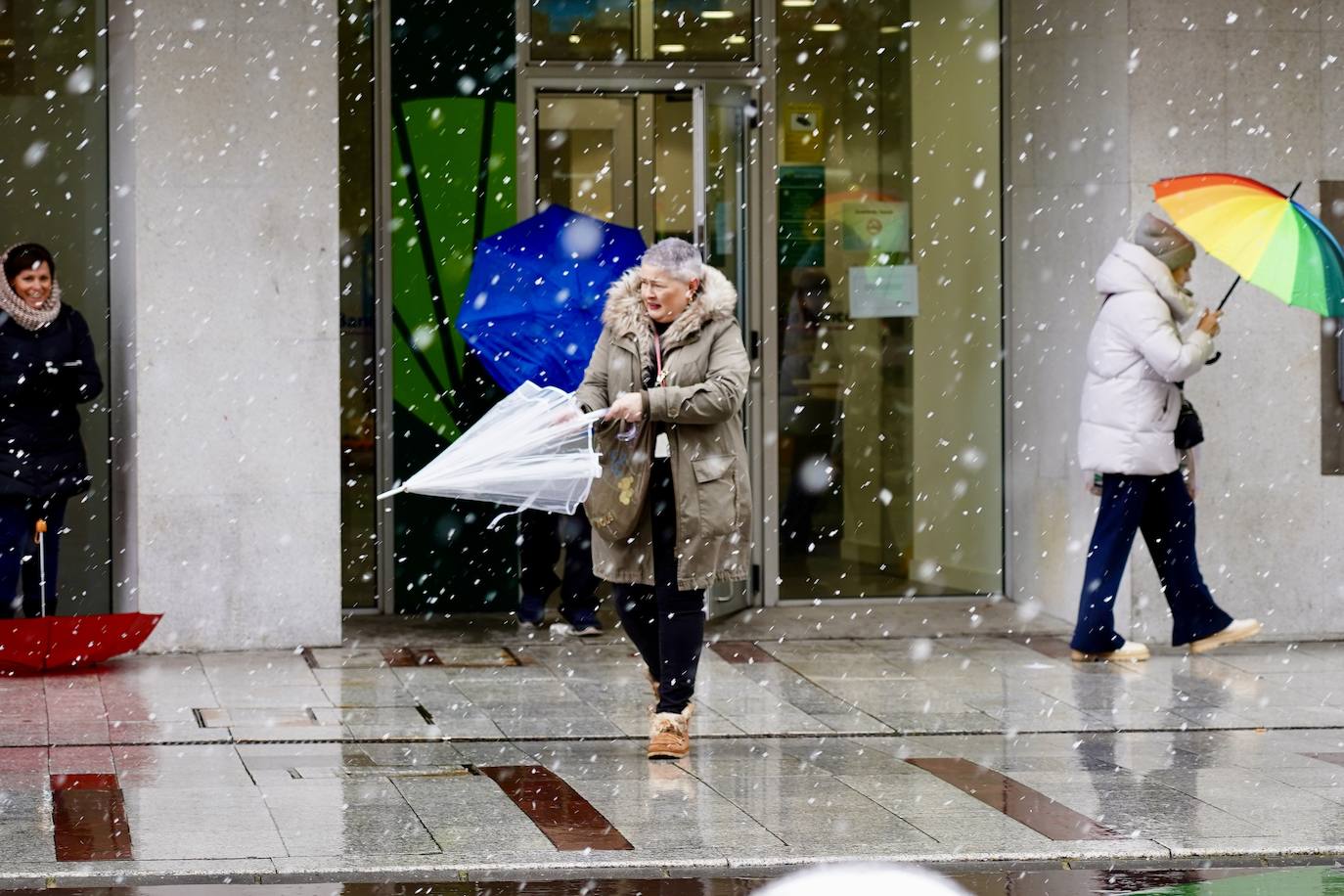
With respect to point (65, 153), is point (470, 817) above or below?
below

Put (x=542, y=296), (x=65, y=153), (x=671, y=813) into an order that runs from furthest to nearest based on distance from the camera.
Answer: (x=65, y=153) → (x=542, y=296) → (x=671, y=813)

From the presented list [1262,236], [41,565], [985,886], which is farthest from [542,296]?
[985,886]

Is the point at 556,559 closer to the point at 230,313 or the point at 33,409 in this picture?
the point at 230,313

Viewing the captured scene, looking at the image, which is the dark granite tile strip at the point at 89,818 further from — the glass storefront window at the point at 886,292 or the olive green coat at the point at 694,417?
the glass storefront window at the point at 886,292

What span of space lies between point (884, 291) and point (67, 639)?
517 centimetres

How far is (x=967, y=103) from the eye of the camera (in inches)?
486

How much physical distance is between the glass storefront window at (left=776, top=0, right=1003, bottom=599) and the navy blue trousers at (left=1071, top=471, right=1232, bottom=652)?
2.16 m

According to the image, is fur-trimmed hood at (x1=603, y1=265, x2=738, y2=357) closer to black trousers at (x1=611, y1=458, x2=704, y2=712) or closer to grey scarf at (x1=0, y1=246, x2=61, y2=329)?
black trousers at (x1=611, y1=458, x2=704, y2=712)

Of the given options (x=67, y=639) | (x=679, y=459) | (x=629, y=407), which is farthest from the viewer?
(x=67, y=639)

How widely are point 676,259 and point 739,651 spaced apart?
344 cm

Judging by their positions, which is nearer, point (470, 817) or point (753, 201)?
point (470, 817)

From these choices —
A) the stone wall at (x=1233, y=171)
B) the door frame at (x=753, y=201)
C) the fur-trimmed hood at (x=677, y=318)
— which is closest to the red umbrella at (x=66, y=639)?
the fur-trimmed hood at (x=677, y=318)

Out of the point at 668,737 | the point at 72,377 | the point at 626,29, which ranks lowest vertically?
the point at 668,737

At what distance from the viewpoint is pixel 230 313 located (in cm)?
1054
